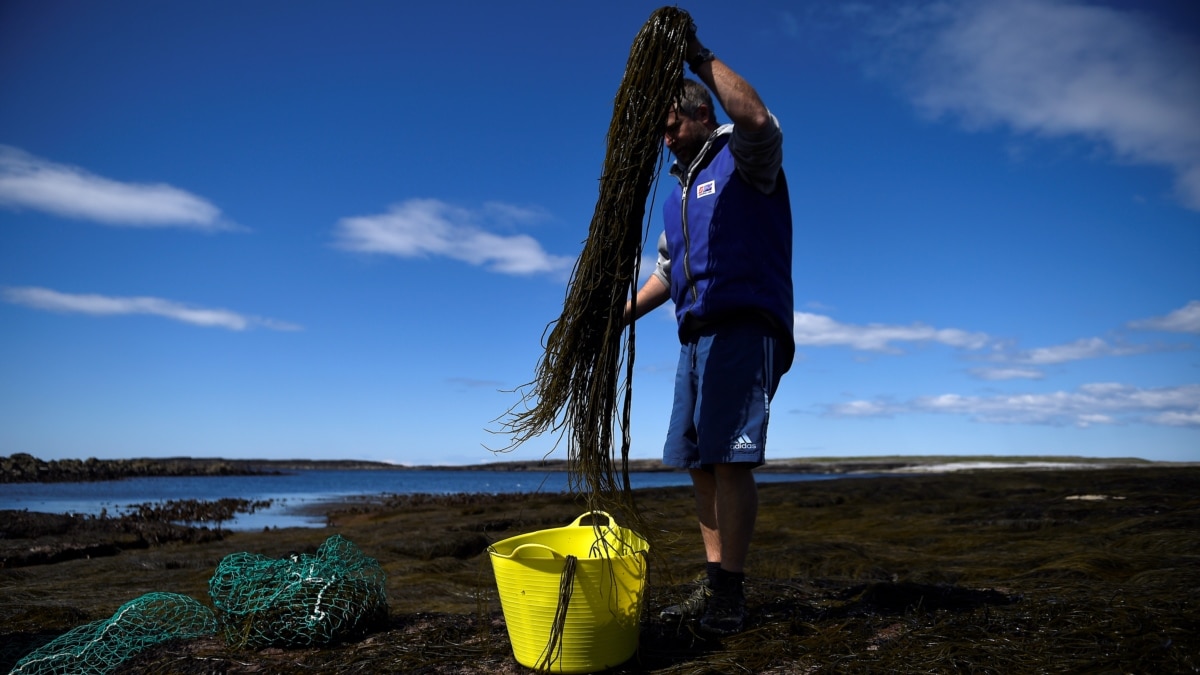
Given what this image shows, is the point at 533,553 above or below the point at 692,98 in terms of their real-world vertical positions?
below

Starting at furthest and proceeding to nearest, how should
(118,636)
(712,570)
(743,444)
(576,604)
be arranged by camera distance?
(118,636)
(712,570)
(743,444)
(576,604)

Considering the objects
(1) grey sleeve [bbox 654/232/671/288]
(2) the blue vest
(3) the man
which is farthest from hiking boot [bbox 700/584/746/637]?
(1) grey sleeve [bbox 654/232/671/288]

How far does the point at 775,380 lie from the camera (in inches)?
126

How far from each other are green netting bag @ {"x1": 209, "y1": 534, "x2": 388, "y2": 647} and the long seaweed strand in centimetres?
132

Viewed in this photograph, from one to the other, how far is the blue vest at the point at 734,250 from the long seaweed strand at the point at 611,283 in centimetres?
38

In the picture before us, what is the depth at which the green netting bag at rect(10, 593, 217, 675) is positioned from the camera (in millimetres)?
3227

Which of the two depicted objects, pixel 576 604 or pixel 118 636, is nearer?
pixel 576 604

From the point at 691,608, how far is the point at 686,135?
226 centimetres

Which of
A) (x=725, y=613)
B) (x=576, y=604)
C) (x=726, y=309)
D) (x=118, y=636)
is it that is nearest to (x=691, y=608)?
(x=725, y=613)

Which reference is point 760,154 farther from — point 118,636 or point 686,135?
point 118,636

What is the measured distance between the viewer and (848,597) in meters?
3.78

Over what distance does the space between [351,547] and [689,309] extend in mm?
2466

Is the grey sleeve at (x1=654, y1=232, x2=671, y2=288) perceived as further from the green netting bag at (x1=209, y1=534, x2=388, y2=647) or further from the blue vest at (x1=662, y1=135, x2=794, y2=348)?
the green netting bag at (x1=209, y1=534, x2=388, y2=647)

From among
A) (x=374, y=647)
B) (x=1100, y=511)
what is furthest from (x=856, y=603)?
(x=1100, y=511)
